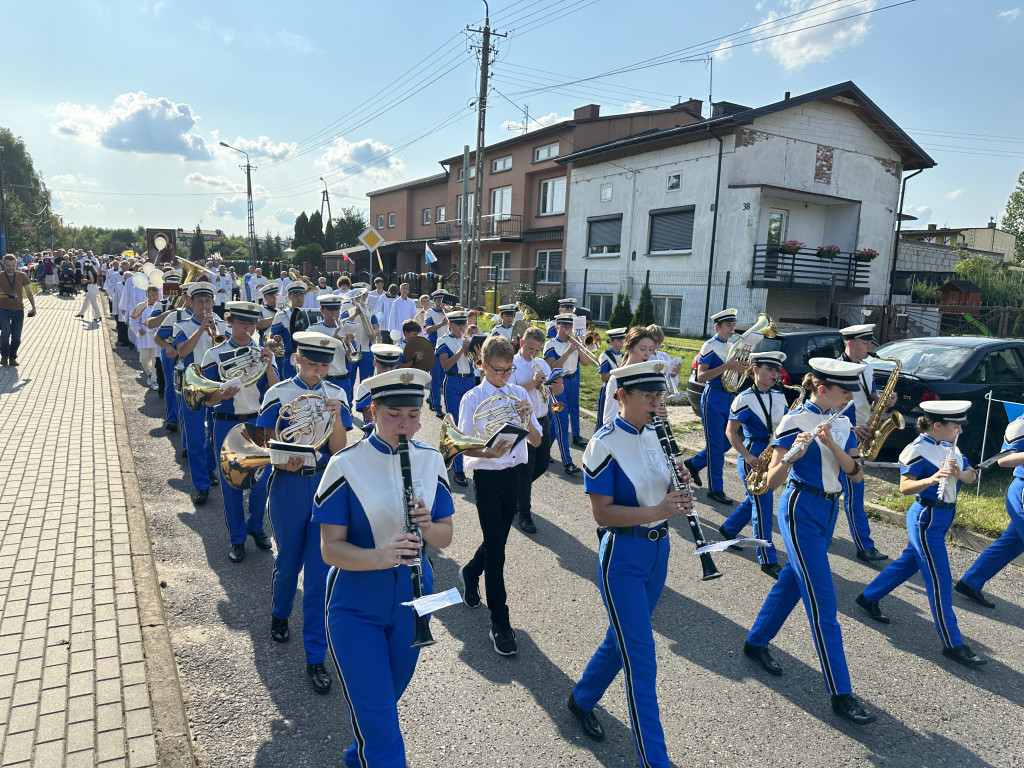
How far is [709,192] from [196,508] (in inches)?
869

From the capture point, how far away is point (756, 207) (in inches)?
902

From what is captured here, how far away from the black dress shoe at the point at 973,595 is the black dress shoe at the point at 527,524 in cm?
384

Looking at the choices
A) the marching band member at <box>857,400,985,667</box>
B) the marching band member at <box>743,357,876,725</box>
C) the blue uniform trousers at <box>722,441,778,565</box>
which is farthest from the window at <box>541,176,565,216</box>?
the marching band member at <box>743,357,876,725</box>

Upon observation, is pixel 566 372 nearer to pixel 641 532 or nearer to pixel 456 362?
pixel 456 362

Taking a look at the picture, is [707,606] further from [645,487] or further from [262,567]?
[262,567]

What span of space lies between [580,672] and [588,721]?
23.9 inches

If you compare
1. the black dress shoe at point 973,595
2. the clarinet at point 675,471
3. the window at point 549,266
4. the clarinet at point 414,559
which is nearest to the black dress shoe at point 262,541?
the clarinet at point 414,559

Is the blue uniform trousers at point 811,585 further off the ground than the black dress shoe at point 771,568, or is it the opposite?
the blue uniform trousers at point 811,585

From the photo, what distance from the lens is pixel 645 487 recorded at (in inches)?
132

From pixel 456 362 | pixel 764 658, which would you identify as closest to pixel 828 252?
pixel 456 362

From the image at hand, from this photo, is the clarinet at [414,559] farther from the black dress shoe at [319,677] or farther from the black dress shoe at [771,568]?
the black dress shoe at [771,568]

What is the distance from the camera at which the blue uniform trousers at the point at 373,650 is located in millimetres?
2684

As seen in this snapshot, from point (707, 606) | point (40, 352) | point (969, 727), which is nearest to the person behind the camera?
point (969, 727)

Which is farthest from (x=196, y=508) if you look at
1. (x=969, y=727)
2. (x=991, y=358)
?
(x=991, y=358)
